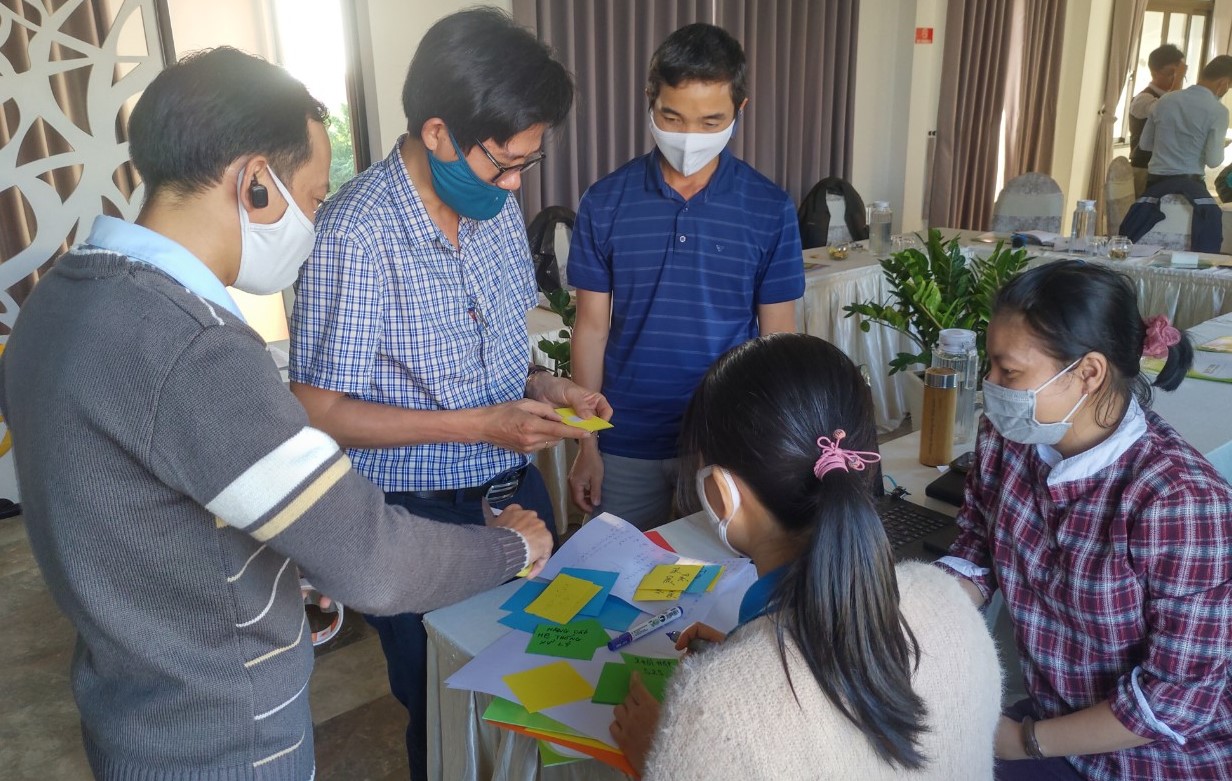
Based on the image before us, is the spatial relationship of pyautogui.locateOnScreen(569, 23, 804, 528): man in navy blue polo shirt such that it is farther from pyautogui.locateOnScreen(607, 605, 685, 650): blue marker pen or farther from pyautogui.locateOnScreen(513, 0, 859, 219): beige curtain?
pyautogui.locateOnScreen(513, 0, 859, 219): beige curtain

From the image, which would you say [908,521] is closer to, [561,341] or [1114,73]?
[561,341]

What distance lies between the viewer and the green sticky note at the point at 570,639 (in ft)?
4.02

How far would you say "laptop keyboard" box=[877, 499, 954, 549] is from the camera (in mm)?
1546

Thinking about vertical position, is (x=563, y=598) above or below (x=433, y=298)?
below

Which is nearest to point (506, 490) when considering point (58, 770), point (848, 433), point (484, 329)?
point (484, 329)

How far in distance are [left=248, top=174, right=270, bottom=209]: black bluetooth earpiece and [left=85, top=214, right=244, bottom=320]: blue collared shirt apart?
3.4 inches

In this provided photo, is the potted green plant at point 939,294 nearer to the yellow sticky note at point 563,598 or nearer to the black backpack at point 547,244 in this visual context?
the yellow sticky note at point 563,598

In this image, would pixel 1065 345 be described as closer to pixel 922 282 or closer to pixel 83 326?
pixel 922 282

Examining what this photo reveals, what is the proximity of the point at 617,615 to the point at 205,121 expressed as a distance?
2.77 feet

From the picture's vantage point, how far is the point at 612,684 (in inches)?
45.4

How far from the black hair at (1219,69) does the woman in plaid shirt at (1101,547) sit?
551cm

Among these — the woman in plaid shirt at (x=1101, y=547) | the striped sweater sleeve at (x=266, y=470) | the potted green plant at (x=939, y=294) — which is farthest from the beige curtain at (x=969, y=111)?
the striped sweater sleeve at (x=266, y=470)

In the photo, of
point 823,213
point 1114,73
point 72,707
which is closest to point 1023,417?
point 72,707

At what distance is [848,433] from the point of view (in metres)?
0.90
